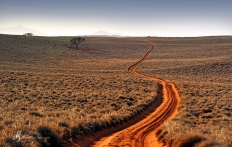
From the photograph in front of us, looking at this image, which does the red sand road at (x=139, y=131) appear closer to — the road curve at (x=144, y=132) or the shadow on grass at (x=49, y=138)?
the road curve at (x=144, y=132)

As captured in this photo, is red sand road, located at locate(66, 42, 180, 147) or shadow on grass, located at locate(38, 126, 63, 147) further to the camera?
red sand road, located at locate(66, 42, 180, 147)

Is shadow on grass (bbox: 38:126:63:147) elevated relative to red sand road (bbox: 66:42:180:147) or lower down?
elevated

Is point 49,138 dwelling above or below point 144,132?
above

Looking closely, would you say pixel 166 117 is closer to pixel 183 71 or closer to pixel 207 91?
pixel 207 91

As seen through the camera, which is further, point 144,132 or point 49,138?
point 144,132

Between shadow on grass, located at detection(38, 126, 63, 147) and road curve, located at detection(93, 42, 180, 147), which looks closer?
shadow on grass, located at detection(38, 126, 63, 147)

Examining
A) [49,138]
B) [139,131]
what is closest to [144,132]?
[139,131]

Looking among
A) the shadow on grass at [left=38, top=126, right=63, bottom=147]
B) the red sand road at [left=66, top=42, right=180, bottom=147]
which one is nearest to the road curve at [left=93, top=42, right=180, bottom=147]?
the red sand road at [left=66, top=42, right=180, bottom=147]

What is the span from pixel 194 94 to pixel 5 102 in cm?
1919

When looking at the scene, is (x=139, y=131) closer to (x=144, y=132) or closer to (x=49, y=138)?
(x=144, y=132)

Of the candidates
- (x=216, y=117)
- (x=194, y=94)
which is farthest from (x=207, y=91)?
(x=216, y=117)

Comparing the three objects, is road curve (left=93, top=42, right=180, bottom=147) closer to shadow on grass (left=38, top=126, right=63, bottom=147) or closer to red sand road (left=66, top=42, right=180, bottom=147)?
Answer: red sand road (left=66, top=42, right=180, bottom=147)

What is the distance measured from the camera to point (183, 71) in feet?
173

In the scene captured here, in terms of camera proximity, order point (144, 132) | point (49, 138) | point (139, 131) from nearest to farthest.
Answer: point (49, 138), point (144, 132), point (139, 131)
